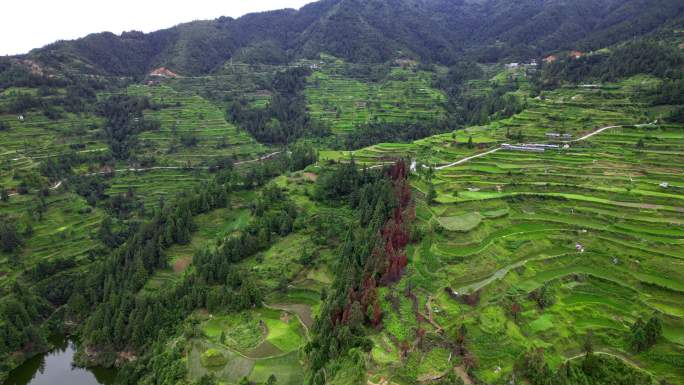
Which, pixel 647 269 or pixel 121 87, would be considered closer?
pixel 647 269

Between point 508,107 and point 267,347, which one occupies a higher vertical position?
point 508,107

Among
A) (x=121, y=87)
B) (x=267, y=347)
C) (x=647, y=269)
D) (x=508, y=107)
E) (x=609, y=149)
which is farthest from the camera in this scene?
(x=121, y=87)

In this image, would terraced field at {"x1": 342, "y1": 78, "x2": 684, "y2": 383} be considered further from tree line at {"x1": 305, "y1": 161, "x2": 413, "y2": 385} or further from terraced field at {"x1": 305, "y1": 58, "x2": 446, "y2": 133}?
terraced field at {"x1": 305, "y1": 58, "x2": 446, "y2": 133}

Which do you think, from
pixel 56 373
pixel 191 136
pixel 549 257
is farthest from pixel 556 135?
pixel 191 136

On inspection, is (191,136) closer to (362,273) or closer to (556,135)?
(362,273)

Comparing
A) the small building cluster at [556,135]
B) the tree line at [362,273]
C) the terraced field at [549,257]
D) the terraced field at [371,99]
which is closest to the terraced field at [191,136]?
the terraced field at [371,99]

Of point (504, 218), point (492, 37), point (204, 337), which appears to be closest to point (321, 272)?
point (204, 337)

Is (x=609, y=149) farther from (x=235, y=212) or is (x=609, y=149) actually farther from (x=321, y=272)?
(x=235, y=212)

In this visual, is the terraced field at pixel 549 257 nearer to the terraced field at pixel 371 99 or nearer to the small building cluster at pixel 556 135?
the small building cluster at pixel 556 135
